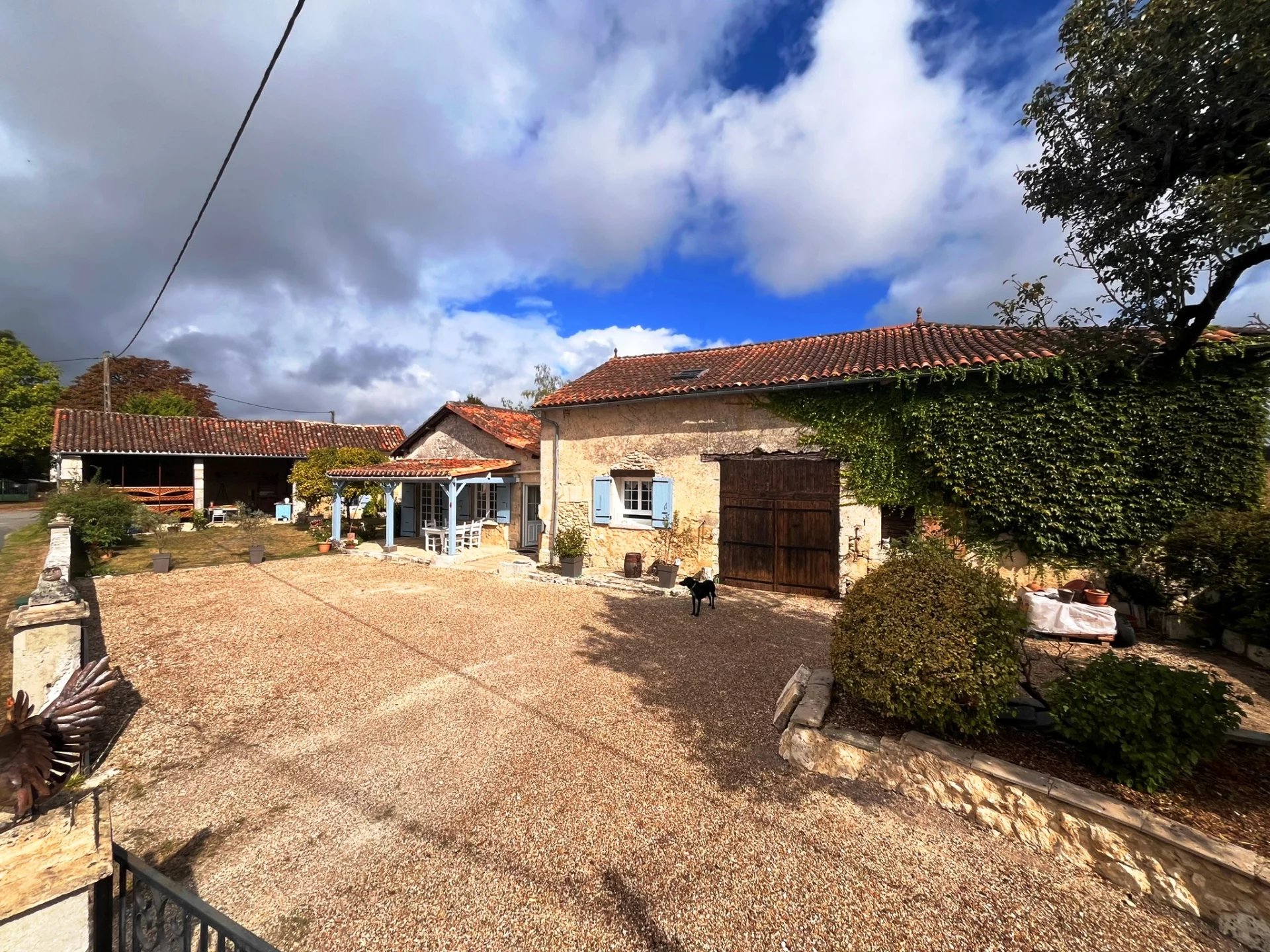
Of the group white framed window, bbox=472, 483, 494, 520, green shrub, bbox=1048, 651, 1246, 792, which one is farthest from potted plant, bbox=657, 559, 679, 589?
green shrub, bbox=1048, 651, 1246, 792

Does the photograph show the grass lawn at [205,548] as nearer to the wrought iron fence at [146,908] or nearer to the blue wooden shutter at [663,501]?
the blue wooden shutter at [663,501]

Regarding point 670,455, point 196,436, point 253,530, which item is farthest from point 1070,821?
point 196,436

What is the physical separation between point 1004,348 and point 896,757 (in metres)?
7.81

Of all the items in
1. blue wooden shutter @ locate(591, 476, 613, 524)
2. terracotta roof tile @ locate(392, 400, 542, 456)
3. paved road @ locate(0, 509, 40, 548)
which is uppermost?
terracotta roof tile @ locate(392, 400, 542, 456)

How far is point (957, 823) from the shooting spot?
3.25 metres

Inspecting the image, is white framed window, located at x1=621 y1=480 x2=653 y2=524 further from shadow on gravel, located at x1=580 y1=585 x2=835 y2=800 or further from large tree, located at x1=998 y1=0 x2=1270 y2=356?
large tree, located at x1=998 y1=0 x2=1270 y2=356

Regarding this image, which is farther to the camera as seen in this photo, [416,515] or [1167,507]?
[416,515]

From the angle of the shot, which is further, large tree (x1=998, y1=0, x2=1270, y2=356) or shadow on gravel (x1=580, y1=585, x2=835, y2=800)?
shadow on gravel (x1=580, y1=585, x2=835, y2=800)

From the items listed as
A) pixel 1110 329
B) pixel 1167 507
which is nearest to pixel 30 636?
pixel 1110 329

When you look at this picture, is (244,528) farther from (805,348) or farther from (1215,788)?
(1215,788)

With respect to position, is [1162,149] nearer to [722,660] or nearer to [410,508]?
[722,660]

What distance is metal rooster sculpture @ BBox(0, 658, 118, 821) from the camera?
98.0 inches

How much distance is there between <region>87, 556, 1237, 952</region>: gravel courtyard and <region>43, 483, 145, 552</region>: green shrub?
349 inches

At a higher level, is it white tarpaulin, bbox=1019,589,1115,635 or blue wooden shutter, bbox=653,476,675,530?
blue wooden shutter, bbox=653,476,675,530
